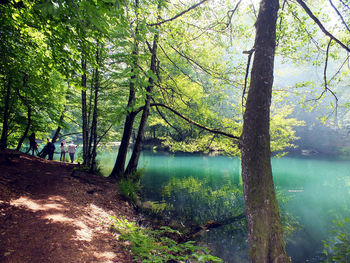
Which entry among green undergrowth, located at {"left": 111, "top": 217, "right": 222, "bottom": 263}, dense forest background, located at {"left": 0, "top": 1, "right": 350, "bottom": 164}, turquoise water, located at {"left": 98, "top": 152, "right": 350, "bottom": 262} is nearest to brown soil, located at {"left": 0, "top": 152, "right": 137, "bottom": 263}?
green undergrowth, located at {"left": 111, "top": 217, "right": 222, "bottom": 263}

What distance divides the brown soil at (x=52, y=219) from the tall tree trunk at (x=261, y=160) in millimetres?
2347

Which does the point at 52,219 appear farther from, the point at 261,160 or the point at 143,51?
the point at 143,51

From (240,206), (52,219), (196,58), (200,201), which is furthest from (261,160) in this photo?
(240,206)

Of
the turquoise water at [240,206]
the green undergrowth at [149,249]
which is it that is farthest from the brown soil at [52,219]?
the turquoise water at [240,206]

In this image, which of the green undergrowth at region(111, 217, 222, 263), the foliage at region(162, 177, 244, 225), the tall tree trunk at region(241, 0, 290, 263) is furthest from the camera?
the foliage at region(162, 177, 244, 225)

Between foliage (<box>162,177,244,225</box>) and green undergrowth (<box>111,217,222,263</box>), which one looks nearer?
green undergrowth (<box>111,217,222,263</box>)

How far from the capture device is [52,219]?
12.8 ft

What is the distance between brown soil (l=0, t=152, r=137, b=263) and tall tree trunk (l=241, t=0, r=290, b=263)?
2347mm

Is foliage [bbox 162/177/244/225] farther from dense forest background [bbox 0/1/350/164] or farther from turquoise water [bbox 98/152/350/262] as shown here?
dense forest background [bbox 0/1/350/164]

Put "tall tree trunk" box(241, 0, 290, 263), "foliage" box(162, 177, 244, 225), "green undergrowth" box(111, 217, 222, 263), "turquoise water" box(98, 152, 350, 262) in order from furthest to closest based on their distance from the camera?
"foliage" box(162, 177, 244, 225), "turquoise water" box(98, 152, 350, 262), "green undergrowth" box(111, 217, 222, 263), "tall tree trunk" box(241, 0, 290, 263)

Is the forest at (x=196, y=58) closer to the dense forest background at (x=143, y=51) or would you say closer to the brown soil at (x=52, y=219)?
the dense forest background at (x=143, y=51)

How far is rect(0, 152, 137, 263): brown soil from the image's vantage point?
299cm

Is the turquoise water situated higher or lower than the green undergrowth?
lower

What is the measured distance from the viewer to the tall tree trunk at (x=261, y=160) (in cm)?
257
